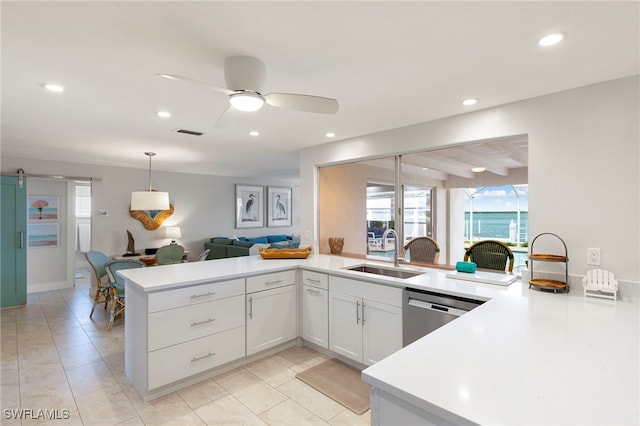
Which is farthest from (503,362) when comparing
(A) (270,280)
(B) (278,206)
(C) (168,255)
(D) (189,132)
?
(B) (278,206)

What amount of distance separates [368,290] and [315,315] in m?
0.73

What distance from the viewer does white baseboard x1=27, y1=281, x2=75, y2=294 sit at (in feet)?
18.0

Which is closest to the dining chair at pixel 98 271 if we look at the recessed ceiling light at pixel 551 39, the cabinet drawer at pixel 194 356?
the cabinet drawer at pixel 194 356

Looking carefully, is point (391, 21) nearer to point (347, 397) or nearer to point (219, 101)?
point (219, 101)

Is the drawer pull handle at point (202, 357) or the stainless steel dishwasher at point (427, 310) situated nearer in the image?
the stainless steel dishwasher at point (427, 310)

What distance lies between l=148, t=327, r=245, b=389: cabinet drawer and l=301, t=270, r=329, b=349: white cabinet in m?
0.67

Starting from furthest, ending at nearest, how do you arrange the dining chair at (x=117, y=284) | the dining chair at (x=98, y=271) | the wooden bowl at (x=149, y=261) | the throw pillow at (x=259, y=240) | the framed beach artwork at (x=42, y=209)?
1. the throw pillow at (x=259, y=240)
2. the framed beach artwork at (x=42, y=209)
3. the wooden bowl at (x=149, y=261)
4. the dining chair at (x=98, y=271)
5. the dining chair at (x=117, y=284)

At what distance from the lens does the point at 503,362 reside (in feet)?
3.67

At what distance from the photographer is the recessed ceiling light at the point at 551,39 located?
5.02ft

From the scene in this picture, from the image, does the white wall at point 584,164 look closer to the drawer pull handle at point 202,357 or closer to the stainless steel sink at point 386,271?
the stainless steel sink at point 386,271

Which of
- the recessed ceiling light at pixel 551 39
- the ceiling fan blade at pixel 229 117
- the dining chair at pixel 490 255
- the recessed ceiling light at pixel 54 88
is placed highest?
the recessed ceiling light at pixel 54 88

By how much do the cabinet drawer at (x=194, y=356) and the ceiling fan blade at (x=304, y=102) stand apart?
1952 millimetres

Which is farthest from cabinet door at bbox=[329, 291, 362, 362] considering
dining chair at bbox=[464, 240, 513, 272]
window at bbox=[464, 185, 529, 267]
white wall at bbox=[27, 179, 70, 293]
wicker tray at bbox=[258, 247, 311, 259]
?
white wall at bbox=[27, 179, 70, 293]

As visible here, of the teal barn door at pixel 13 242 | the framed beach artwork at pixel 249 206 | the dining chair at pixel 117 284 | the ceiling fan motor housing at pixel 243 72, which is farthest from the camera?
the framed beach artwork at pixel 249 206
